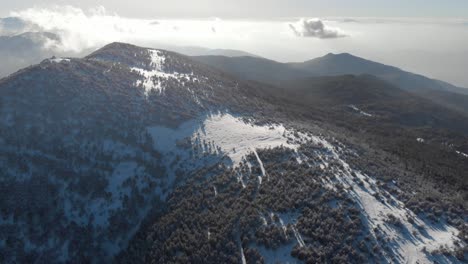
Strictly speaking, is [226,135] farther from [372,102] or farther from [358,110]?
[372,102]

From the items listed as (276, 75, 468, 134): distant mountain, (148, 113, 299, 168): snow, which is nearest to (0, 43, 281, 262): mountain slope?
(148, 113, 299, 168): snow

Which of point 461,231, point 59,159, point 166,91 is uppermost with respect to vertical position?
point 166,91

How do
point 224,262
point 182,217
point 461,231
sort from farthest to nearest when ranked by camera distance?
point 182,217 → point 461,231 → point 224,262

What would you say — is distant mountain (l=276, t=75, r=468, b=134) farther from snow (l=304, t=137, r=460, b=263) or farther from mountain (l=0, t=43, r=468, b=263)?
snow (l=304, t=137, r=460, b=263)

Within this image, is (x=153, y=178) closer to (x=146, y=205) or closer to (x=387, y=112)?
(x=146, y=205)

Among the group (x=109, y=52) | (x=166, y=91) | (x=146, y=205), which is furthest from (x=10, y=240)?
(x=109, y=52)

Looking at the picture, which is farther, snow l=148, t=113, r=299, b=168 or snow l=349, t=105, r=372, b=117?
snow l=349, t=105, r=372, b=117

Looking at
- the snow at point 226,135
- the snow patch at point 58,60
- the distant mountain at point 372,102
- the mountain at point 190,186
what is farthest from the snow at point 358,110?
the snow patch at point 58,60

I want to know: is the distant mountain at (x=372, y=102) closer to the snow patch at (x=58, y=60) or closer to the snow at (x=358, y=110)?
the snow at (x=358, y=110)
